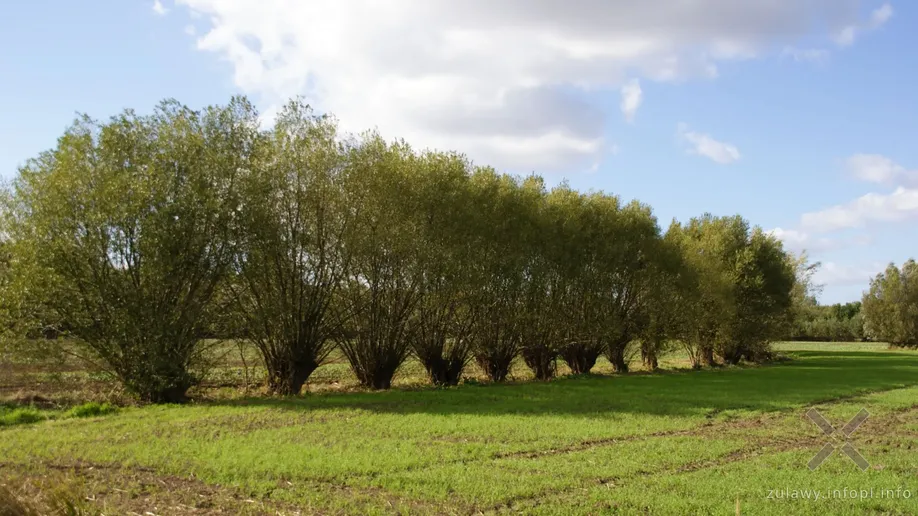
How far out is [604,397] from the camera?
85.7 feet

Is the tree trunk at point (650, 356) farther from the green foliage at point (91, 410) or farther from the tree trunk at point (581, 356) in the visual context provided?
the green foliage at point (91, 410)

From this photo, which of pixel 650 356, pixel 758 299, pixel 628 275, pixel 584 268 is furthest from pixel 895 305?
pixel 584 268

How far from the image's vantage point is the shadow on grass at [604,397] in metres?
22.1

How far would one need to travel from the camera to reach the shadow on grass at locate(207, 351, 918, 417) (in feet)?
72.5

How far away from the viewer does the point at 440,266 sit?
3038 centimetres

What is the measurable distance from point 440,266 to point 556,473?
18671mm

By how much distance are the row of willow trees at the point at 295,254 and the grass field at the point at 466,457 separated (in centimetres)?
370

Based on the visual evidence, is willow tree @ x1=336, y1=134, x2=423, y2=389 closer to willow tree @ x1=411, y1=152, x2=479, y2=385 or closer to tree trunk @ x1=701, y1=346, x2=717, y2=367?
willow tree @ x1=411, y1=152, x2=479, y2=385

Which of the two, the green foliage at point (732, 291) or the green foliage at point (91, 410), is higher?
the green foliage at point (732, 291)

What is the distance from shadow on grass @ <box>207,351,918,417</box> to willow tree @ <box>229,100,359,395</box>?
9.99ft

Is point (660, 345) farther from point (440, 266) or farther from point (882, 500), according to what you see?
point (882, 500)

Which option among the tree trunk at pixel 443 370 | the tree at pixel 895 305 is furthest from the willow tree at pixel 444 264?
the tree at pixel 895 305

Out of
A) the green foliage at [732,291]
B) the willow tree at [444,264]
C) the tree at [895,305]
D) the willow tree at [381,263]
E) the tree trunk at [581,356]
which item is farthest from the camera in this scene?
the tree at [895,305]

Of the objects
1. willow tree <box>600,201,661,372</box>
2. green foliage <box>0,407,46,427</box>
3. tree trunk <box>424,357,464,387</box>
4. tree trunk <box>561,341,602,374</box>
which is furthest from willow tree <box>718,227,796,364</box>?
green foliage <box>0,407,46,427</box>
